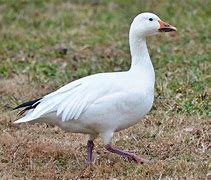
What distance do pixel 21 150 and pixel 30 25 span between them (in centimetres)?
581

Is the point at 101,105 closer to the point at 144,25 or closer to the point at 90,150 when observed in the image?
the point at 90,150

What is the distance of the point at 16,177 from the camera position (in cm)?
592

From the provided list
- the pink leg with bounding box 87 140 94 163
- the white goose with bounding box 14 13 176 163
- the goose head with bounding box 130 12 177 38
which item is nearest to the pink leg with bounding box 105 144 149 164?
the white goose with bounding box 14 13 176 163

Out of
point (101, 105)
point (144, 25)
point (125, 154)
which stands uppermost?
point (144, 25)

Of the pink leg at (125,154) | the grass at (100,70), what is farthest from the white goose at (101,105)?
the grass at (100,70)

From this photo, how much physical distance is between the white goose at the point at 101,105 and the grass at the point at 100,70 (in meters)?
0.34

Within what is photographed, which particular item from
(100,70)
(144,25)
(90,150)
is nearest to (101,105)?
(90,150)

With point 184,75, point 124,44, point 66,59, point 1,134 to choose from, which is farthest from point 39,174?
point 124,44

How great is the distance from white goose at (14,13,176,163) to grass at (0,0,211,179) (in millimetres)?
337

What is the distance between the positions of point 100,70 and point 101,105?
3649 mm

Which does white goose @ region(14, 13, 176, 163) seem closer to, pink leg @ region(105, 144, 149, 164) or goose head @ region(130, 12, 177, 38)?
pink leg @ region(105, 144, 149, 164)

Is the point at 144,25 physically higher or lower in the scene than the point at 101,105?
higher

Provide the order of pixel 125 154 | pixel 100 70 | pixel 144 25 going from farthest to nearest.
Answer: pixel 100 70 → pixel 144 25 → pixel 125 154

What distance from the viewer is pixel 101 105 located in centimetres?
602
